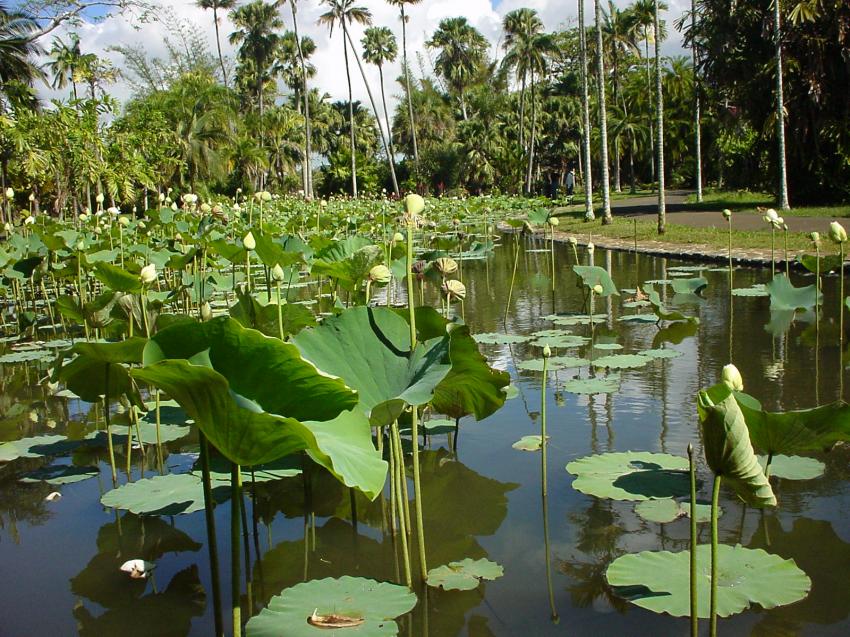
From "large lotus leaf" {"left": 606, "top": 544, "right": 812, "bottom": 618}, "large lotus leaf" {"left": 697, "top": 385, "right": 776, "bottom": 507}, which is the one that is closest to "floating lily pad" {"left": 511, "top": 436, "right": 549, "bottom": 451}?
"large lotus leaf" {"left": 606, "top": 544, "right": 812, "bottom": 618}

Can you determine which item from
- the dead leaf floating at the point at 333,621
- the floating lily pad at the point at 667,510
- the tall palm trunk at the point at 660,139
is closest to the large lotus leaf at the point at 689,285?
the floating lily pad at the point at 667,510

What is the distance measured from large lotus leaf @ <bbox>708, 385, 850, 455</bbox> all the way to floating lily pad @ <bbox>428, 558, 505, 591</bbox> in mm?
628

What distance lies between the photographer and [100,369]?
2.06 metres

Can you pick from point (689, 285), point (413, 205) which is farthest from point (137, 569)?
point (689, 285)

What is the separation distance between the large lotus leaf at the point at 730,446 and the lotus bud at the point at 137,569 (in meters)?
1.35

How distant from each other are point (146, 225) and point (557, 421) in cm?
551

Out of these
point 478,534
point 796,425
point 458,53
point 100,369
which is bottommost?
point 478,534

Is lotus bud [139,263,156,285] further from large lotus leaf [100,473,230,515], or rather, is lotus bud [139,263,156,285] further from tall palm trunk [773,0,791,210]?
tall palm trunk [773,0,791,210]

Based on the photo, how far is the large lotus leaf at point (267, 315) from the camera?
7.63ft

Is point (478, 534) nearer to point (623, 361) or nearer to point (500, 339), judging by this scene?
point (623, 361)

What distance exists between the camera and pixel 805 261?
407 centimetres

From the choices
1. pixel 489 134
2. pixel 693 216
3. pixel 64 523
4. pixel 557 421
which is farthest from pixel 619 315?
pixel 489 134

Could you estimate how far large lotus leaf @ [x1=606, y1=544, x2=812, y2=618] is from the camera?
142 cm

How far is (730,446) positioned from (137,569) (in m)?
1.40
